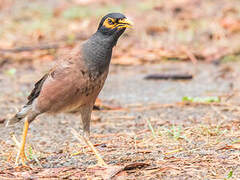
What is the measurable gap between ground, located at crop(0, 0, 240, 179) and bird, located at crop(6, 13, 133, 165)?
436mm

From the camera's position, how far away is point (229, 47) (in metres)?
8.91

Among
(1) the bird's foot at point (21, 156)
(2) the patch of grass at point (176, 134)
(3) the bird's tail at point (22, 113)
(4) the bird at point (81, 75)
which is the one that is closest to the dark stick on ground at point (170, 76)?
(2) the patch of grass at point (176, 134)

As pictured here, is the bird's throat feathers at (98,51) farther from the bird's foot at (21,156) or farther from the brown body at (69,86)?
the bird's foot at (21,156)

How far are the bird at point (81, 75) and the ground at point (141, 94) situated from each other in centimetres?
44

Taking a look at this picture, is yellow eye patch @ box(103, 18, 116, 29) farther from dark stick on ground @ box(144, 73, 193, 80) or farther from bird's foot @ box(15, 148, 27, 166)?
dark stick on ground @ box(144, 73, 193, 80)

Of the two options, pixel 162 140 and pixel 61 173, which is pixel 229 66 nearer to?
pixel 162 140

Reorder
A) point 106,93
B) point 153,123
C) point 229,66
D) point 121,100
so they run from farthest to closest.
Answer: point 229,66, point 106,93, point 121,100, point 153,123

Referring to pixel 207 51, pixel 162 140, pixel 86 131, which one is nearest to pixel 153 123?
pixel 162 140

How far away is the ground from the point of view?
10.8ft

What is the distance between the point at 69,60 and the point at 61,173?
3.44 feet

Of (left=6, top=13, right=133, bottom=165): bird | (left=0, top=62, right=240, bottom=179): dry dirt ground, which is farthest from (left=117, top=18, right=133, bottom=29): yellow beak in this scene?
(left=0, top=62, right=240, bottom=179): dry dirt ground

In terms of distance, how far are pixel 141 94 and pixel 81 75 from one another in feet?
11.1

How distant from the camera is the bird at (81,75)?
141 inches

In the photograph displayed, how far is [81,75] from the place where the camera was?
357cm
